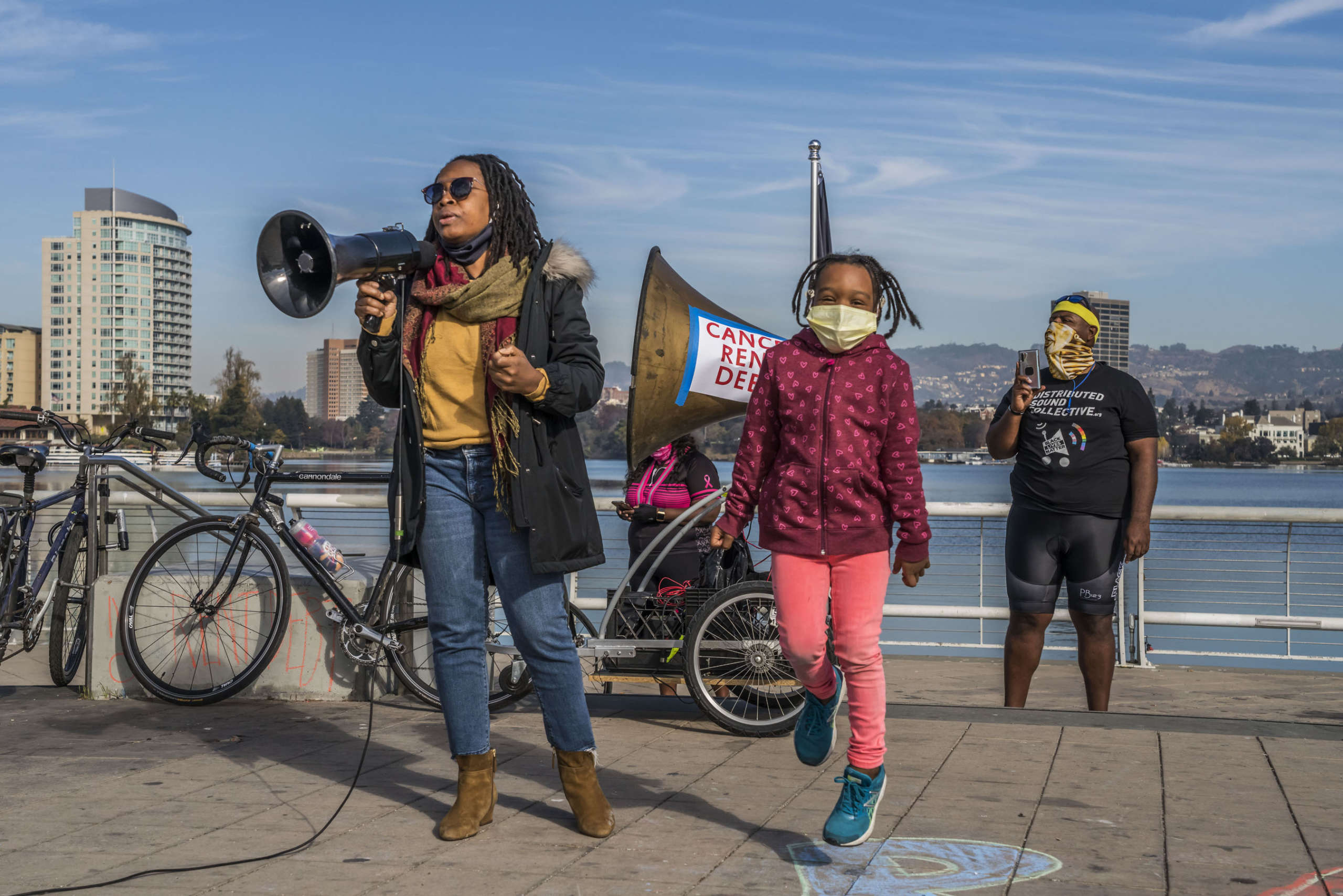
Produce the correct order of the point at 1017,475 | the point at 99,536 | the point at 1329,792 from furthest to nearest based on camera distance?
the point at 99,536 → the point at 1017,475 → the point at 1329,792

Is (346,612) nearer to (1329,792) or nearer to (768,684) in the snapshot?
(768,684)

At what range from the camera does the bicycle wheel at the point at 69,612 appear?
5863 millimetres

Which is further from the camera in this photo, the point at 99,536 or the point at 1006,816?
the point at 99,536

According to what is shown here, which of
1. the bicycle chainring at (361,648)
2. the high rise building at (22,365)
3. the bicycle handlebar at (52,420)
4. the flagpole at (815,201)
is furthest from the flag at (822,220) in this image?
the high rise building at (22,365)

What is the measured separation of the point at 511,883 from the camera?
2945 mm

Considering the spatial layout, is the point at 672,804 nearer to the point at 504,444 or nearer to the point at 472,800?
the point at 472,800

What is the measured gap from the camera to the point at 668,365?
518 centimetres

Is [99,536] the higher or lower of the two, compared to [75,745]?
higher

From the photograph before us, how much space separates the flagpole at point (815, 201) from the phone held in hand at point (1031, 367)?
137 cm

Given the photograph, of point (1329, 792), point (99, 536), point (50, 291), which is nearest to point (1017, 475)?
point (1329, 792)

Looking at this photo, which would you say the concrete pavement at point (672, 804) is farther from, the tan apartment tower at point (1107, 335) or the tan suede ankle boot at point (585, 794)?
the tan apartment tower at point (1107, 335)

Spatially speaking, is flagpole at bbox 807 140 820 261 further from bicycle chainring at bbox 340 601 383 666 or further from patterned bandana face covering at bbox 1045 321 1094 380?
bicycle chainring at bbox 340 601 383 666

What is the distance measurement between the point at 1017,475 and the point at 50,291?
172612mm

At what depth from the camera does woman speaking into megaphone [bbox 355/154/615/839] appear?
11.1ft
